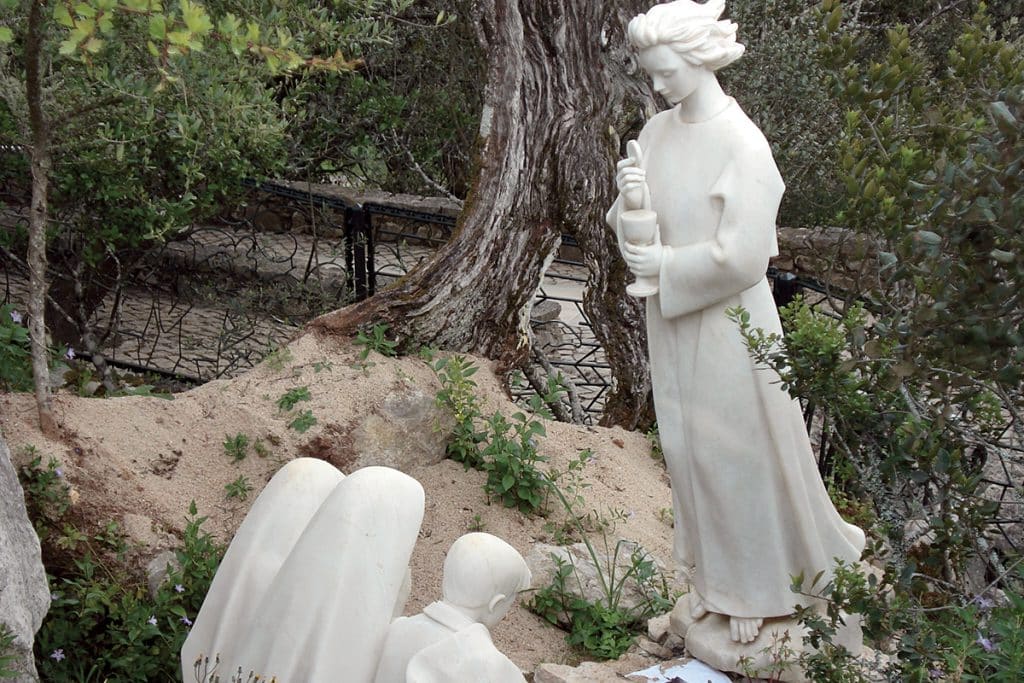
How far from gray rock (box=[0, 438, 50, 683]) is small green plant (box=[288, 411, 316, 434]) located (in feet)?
4.80

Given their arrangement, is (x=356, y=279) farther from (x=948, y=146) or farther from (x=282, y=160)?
(x=948, y=146)

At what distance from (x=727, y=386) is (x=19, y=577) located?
2006 mm

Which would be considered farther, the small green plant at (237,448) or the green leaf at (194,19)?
the small green plant at (237,448)

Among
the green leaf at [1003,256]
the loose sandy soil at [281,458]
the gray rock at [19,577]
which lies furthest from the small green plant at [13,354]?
the green leaf at [1003,256]

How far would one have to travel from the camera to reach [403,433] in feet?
16.8

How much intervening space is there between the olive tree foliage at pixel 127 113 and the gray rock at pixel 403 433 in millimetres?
1228

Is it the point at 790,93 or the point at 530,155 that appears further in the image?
the point at 790,93

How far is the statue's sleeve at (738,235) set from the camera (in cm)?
335

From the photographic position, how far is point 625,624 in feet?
14.6

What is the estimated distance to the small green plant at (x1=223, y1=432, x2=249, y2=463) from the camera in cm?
499

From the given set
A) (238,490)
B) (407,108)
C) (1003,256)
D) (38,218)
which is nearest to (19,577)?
(238,490)

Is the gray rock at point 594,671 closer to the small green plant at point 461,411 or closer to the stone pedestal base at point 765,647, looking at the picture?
the stone pedestal base at point 765,647

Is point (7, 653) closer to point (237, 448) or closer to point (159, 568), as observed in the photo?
point (159, 568)

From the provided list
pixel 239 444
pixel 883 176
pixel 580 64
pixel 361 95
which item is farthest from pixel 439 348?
pixel 361 95
